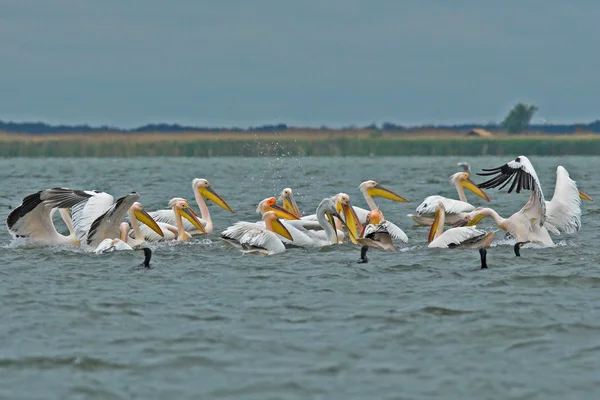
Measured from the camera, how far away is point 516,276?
8.28 meters

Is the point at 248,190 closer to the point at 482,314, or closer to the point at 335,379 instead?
the point at 482,314

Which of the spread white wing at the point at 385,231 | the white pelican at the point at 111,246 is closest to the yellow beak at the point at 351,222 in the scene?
the spread white wing at the point at 385,231

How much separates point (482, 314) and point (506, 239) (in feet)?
12.9

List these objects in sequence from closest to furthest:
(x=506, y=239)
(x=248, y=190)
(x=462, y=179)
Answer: (x=506, y=239)
(x=462, y=179)
(x=248, y=190)

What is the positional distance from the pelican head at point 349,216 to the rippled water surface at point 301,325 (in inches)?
31.9

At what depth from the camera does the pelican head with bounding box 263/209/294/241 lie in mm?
10352

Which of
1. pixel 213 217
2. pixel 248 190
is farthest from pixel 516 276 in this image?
pixel 248 190

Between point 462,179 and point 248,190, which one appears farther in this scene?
point 248,190

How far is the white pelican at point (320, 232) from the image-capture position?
10.5 metres

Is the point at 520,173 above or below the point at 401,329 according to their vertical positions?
above

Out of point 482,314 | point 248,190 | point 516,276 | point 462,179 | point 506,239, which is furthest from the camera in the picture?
point 248,190

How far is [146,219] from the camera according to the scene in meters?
10.9

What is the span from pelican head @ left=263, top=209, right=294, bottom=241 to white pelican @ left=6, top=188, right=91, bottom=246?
1827mm

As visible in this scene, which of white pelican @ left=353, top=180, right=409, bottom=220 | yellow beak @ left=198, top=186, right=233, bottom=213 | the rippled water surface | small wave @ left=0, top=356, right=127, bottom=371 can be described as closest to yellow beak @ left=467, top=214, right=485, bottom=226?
the rippled water surface
